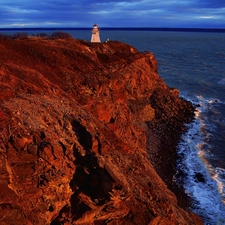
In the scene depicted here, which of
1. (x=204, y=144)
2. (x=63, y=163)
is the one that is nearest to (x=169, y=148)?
(x=204, y=144)

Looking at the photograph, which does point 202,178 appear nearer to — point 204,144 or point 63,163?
point 204,144

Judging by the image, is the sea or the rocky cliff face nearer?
the rocky cliff face

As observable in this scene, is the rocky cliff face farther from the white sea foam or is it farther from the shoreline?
the shoreline

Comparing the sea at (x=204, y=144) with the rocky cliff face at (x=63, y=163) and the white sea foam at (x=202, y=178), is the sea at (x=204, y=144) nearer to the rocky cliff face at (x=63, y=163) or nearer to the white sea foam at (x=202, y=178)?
the white sea foam at (x=202, y=178)

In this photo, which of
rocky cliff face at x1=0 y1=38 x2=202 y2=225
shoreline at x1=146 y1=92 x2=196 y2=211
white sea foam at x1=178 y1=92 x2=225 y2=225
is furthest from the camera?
shoreline at x1=146 y1=92 x2=196 y2=211

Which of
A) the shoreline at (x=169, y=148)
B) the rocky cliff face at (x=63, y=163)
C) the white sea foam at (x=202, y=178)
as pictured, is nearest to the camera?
the rocky cliff face at (x=63, y=163)

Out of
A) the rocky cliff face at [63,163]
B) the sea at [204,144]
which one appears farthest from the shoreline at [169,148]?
the rocky cliff face at [63,163]

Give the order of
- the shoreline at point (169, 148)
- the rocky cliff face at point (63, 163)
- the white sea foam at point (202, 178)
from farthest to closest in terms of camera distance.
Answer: the shoreline at point (169, 148)
the white sea foam at point (202, 178)
the rocky cliff face at point (63, 163)

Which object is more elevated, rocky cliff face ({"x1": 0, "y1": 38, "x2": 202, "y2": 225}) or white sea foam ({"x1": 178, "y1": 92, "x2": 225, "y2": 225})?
rocky cliff face ({"x1": 0, "y1": 38, "x2": 202, "y2": 225})

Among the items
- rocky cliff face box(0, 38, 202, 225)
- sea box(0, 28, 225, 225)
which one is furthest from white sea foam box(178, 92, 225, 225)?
rocky cliff face box(0, 38, 202, 225)

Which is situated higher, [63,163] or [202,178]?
[63,163]
